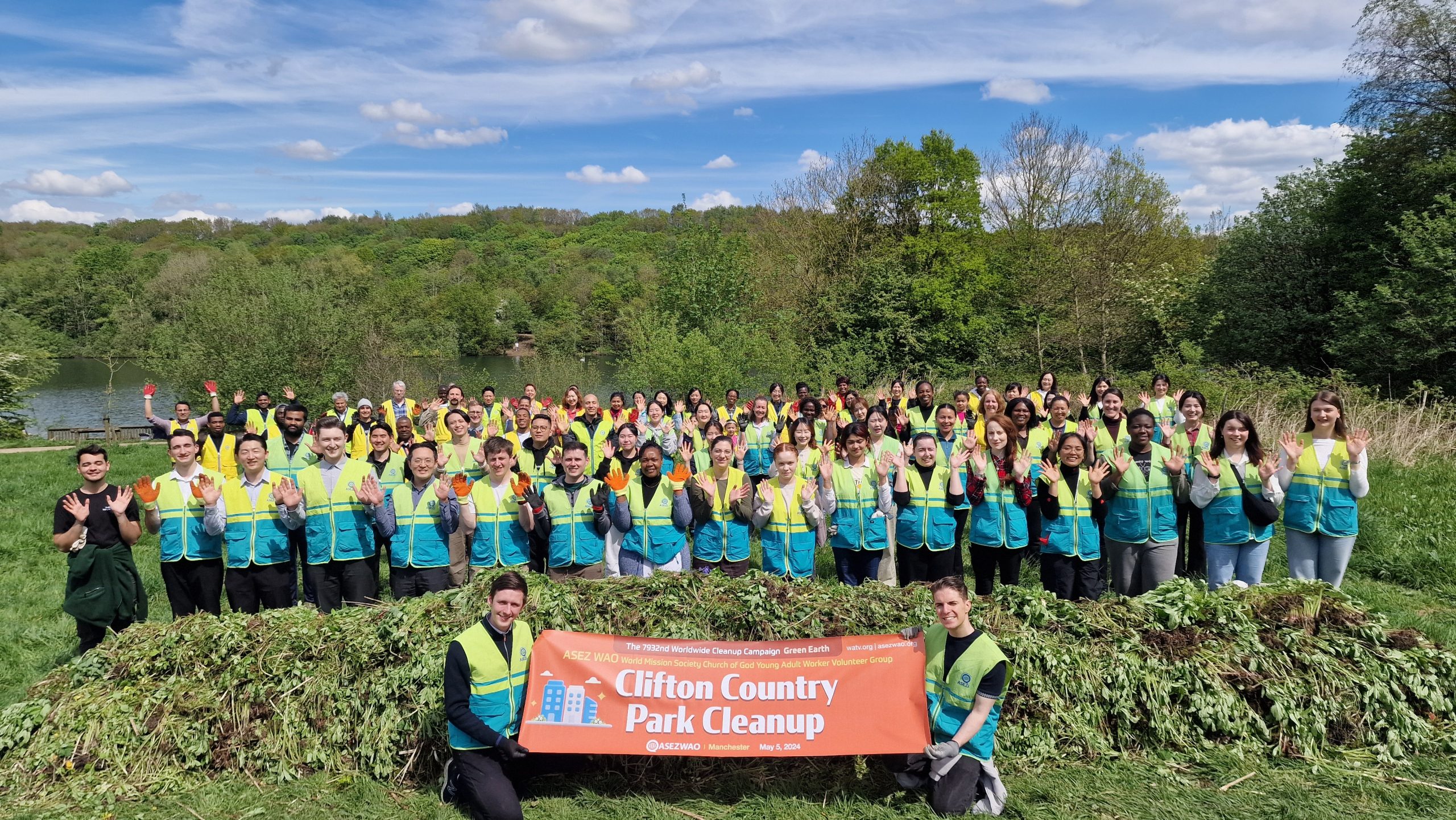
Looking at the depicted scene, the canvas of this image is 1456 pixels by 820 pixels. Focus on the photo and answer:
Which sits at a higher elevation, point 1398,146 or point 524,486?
point 1398,146

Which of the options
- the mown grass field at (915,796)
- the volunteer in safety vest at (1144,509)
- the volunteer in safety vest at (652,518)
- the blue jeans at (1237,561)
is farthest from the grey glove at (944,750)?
the blue jeans at (1237,561)

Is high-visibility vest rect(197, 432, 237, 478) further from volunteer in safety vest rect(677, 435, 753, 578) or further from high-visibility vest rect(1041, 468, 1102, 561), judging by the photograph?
high-visibility vest rect(1041, 468, 1102, 561)

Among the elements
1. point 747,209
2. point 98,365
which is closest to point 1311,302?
point 747,209

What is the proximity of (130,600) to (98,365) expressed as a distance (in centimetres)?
6330

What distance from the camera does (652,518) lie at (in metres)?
7.27

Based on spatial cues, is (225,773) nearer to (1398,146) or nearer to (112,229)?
(1398,146)

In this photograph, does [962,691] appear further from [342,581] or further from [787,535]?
[342,581]

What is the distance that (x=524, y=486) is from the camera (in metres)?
7.10

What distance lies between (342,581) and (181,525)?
1.39m

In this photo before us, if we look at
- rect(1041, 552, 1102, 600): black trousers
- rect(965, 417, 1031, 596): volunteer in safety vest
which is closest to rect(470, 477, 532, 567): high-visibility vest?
rect(965, 417, 1031, 596): volunteer in safety vest

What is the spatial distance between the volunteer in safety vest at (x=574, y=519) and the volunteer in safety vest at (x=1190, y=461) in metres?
5.58

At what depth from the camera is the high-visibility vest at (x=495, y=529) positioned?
7215 millimetres

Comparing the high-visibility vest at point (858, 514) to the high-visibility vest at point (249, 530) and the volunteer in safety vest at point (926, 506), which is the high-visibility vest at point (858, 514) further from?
the high-visibility vest at point (249, 530)

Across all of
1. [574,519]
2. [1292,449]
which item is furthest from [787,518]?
[1292,449]
